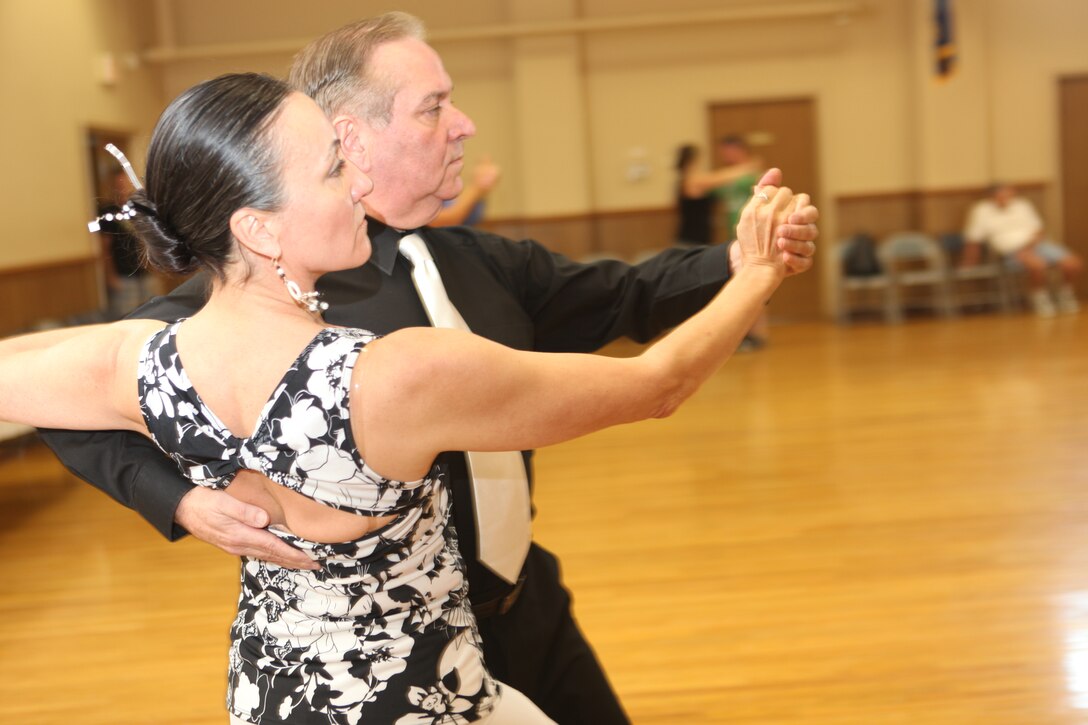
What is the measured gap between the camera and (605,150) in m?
11.2

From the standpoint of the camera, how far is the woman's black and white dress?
3.60ft

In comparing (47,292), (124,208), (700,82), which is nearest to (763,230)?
(124,208)

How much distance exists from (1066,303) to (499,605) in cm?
1034

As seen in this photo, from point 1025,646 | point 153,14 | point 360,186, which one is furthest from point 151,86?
point 360,186

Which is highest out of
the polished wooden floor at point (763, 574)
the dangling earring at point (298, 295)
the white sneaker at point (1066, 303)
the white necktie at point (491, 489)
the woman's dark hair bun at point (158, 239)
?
the woman's dark hair bun at point (158, 239)

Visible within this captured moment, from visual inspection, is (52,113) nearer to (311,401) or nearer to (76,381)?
(76,381)

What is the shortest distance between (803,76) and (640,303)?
9.91 metres

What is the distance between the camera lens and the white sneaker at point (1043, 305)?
34.5 ft

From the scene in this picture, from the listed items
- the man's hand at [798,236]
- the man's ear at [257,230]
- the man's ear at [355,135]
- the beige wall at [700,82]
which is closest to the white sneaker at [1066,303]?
the beige wall at [700,82]

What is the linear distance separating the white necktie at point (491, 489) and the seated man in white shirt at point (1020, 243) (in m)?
10.0

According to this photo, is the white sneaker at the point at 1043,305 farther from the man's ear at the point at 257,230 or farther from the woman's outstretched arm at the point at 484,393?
the man's ear at the point at 257,230

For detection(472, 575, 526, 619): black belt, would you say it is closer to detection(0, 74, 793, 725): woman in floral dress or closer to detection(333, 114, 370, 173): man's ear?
detection(0, 74, 793, 725): woman in floral dress

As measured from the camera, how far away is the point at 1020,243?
10641 mm

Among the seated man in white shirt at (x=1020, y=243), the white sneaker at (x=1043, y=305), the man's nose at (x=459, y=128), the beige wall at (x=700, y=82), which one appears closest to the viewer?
the man's nose at (x=459, y=128)
